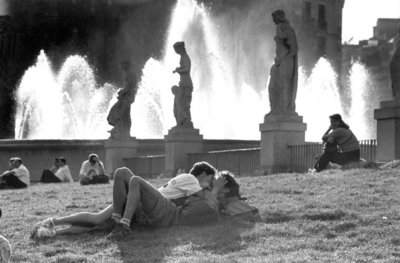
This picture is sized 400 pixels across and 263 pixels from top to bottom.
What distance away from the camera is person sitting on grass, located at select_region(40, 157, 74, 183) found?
24125 mm

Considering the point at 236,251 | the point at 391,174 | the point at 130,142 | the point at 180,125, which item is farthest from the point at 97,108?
the point at 236,251

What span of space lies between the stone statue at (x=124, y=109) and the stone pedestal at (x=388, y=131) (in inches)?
463

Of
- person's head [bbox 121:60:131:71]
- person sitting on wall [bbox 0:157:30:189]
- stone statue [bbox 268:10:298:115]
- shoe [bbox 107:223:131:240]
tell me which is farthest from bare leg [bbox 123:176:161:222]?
person's head [bbox 121:60:131:71]

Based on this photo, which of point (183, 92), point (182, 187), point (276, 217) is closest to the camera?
point (182, 187)

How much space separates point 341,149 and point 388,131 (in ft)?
3.49

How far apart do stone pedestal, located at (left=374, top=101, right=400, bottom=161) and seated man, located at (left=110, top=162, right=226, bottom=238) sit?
23.7 ft

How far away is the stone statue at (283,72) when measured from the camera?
1964 cm

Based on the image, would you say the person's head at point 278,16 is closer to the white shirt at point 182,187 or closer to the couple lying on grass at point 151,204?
the couple lying on grass at point 151,204

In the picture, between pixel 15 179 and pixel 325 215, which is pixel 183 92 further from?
pixel 325 215

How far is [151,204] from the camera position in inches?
399

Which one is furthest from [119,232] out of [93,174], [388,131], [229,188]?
[93,174]

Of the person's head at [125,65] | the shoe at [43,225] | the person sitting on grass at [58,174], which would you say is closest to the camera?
the shoe at [43,225]

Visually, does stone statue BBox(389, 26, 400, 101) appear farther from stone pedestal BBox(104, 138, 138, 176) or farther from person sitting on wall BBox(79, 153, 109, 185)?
stone pedestal BBox(104, 138, 138, 176)

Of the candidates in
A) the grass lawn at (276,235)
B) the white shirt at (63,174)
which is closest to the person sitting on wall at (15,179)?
the white shirt at (63,174)
